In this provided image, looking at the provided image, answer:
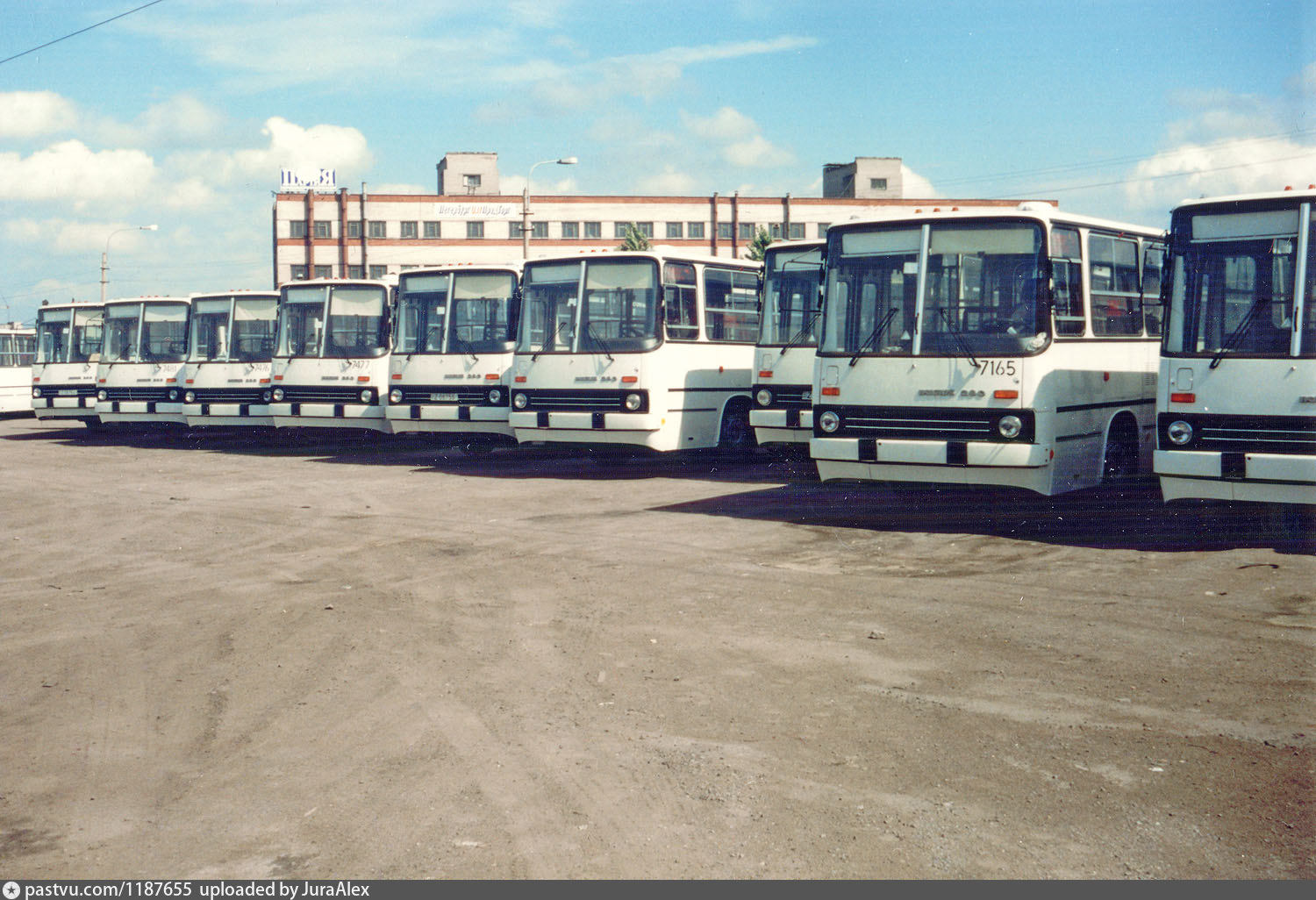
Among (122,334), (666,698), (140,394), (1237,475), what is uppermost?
(122,334)

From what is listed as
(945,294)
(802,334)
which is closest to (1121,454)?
(945,294)

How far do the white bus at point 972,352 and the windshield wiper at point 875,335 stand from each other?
0.01 meters

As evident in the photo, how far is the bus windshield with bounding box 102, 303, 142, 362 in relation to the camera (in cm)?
2594

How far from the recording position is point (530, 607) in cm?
866

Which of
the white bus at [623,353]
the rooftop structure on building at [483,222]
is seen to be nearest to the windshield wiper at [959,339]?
the white bus at [623,353]

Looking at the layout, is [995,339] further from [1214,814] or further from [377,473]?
[377,473]

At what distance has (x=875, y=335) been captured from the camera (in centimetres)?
1242

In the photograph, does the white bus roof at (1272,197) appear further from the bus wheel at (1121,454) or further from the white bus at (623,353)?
the white bus at (623,353)

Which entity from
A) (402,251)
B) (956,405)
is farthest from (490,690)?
(402,251)

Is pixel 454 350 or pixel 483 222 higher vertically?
pixel 483 222

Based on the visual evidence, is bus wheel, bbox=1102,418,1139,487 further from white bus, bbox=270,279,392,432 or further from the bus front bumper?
white bus, bbox=270,279,392,432

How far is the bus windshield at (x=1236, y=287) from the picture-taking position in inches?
410

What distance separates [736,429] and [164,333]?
1302 centimetres

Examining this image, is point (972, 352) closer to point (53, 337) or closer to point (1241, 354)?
point (1241, 354)
